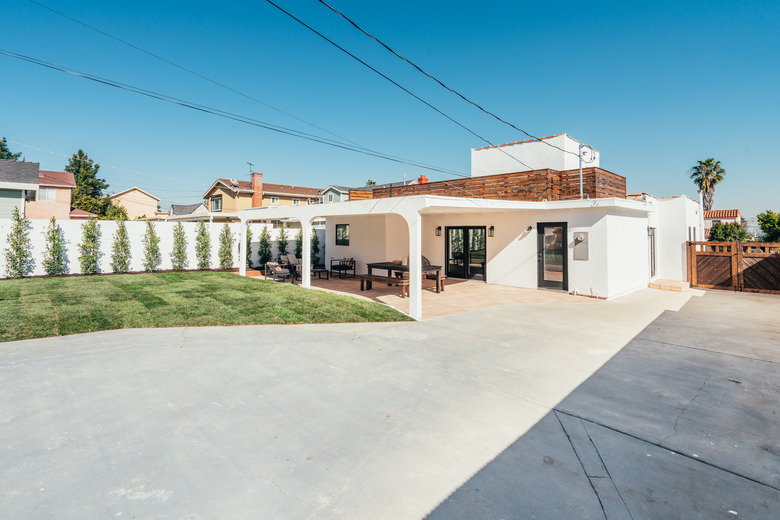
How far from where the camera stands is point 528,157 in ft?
52.2

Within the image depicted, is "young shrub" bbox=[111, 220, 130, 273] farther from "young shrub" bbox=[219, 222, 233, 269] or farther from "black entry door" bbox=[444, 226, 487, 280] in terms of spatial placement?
"black entry door" bbox=[444, 226, 487, 280]

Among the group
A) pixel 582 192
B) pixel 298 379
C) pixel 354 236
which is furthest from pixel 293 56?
pixel 298 379

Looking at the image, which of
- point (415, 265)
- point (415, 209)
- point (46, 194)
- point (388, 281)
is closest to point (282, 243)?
point (388, 281)

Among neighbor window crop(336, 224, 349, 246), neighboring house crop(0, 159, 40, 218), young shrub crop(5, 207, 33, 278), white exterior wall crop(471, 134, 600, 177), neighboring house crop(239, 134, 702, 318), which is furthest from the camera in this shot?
neighbor window crop(336, 224, 349, 246)

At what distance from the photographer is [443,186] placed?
14516 millimetres

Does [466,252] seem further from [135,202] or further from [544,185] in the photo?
[135,202]

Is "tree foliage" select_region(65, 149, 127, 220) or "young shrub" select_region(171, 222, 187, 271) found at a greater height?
Answer: "tree foliage" select_region(65, 149, 127, 220)

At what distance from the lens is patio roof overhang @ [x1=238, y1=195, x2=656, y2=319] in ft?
26.3

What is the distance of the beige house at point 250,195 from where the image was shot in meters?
30.5

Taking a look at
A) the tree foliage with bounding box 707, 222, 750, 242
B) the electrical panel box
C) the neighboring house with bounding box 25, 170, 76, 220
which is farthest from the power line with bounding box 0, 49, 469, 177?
the tree foliage with bounding box 707, 222, 750, 242

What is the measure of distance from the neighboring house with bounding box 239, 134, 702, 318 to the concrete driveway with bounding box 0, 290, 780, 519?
3.56 metres

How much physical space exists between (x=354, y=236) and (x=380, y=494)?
547 inches

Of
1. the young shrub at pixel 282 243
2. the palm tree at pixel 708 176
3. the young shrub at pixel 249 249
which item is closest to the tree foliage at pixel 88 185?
the young shrub at pixel 249 249

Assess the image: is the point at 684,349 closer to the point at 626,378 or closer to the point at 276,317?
the point at 626,378
